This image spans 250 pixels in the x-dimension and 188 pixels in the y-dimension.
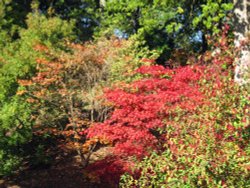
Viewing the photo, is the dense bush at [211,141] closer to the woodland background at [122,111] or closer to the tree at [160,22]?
the woodland background at [122,111]

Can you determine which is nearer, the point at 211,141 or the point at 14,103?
the point at 211,141

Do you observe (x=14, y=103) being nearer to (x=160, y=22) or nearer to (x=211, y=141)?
(x=211, y=141)

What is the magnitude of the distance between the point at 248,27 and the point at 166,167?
21.7 ft

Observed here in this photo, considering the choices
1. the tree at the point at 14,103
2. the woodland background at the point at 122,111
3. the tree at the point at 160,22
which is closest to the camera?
the woodland background at the point at 122,111

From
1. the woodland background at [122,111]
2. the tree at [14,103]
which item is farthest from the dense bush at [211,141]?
the tree at [14,103]

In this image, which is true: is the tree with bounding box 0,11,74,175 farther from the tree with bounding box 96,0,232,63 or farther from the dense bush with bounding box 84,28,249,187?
the tree with bounding box 96,0,232,63

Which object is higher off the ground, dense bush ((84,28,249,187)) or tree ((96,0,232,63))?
tree ((96,0,232,63))

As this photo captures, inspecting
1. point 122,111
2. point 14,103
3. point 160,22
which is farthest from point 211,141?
point 160,22

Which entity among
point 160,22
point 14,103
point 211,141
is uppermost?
point 160,22

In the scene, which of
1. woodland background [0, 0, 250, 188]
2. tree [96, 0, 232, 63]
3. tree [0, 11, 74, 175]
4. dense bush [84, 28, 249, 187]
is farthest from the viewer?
tree [96, 0, 232, 63]

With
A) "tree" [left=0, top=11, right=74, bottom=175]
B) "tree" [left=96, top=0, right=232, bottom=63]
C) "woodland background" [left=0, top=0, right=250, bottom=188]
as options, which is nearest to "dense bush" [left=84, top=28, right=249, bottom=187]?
"woodland background" [left=0, top=0, right=250, bottom=188]

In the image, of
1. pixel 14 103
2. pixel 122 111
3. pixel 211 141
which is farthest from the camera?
pixel 14 103

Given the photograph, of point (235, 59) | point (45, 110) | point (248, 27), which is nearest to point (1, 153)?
point (45, 110)

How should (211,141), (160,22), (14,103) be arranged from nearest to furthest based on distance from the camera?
(211,141) < (14,103) < (160,22)
